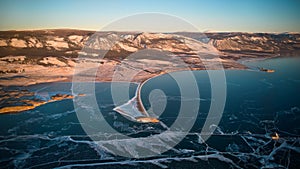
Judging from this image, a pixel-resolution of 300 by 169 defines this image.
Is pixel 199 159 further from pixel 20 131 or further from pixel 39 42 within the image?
pixel 39 42

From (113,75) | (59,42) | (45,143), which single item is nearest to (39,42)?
(59,42)

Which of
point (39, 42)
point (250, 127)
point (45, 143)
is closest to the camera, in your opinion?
point (45, 143)

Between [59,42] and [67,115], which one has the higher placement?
[59,42]

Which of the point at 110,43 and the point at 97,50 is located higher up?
the point at 110,43

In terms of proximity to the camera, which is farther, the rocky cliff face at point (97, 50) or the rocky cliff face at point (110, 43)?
the rocky cliff face at point (110, 43)

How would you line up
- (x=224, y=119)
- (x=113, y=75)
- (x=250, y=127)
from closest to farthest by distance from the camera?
1. (x=250, y=127)
2. (x=224, y=119)
3. (x=113, y=75)

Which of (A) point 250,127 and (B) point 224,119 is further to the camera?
(B) point 224,119

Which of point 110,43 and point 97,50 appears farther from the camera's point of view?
point 110,43

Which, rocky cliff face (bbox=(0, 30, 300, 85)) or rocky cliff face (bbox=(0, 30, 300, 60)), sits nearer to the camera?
rocky cliff face (bbox=(0, 30, 300, 85))

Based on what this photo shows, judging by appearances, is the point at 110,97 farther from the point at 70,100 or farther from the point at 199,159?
the point at 199,159
